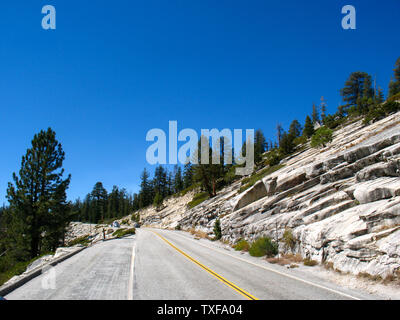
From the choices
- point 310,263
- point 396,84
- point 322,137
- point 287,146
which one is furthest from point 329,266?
point 396,84

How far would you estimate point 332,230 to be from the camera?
1096cm

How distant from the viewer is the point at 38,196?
89.7 ft

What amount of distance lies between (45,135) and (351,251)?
31.5 meters

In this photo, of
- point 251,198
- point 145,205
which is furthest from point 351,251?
point 145,205

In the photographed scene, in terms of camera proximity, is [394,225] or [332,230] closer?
[394,225]

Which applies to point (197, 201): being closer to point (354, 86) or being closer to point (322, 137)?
point (322, 137)

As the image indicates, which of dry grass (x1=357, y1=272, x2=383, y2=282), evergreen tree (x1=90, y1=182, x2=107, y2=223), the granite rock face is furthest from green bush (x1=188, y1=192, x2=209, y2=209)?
evergreen tree (x1=90, y1=182, x2=107, y2=223)

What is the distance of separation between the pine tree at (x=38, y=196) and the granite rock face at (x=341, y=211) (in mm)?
19608

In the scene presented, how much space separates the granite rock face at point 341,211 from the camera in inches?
346

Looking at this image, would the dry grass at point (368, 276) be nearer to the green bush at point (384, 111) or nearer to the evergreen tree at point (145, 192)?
the green bush at point (384, 111)

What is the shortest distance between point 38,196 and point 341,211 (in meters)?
29.6

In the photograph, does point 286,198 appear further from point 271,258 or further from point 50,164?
point 50,164

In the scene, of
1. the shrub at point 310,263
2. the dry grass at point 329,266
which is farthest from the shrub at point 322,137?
the dry grass at point 329,266

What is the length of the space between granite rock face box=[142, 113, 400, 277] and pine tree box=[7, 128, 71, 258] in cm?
1961
